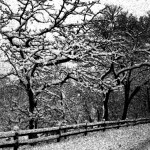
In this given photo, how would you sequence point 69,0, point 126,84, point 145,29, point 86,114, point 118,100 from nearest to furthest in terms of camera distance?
point 69,0, point 145,29, point 126,84, point 118,100, point 86,114

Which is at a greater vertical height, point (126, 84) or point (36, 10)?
point (36, 10)

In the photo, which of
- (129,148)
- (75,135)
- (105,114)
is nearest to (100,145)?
(129,148)

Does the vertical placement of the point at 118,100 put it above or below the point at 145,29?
below

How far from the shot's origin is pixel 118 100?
155ft

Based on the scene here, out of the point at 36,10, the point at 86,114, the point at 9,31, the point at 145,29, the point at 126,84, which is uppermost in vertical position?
the point at 145,29

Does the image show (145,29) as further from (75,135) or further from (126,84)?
(75,135)

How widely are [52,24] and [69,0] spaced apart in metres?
1.42

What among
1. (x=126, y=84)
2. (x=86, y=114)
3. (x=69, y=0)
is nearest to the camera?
(x=69, y=0)

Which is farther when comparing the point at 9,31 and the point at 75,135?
the point at 75,135

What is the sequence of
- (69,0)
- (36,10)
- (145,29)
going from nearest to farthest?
(69,0) → (36,10) → (145,29)

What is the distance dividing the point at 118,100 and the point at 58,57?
121 ft

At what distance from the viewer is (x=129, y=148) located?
11.9 meters

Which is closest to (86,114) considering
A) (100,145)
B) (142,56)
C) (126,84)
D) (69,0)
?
(126,84)

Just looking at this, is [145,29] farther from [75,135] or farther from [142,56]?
[75,135]
